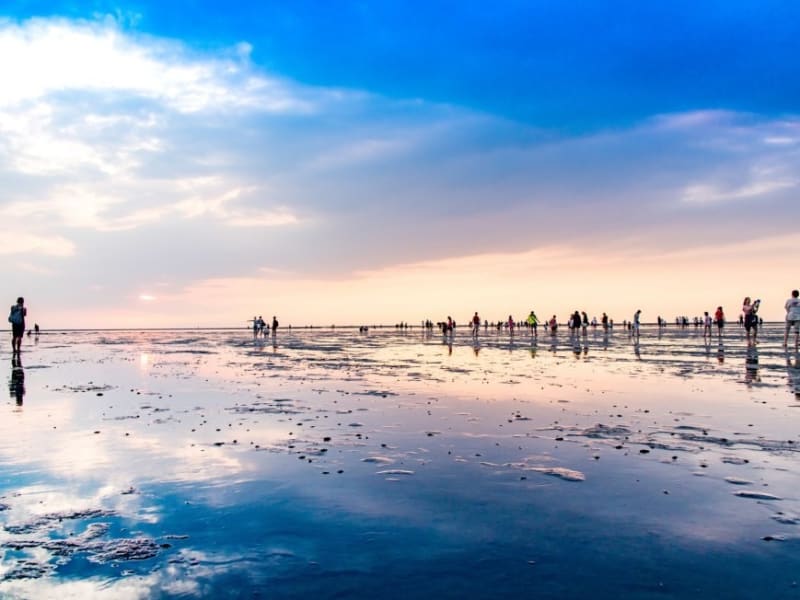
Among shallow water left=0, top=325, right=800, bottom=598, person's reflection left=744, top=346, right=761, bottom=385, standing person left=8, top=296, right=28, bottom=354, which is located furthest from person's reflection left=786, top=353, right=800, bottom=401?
standing person left=8, top=296, right=28, bottom=354

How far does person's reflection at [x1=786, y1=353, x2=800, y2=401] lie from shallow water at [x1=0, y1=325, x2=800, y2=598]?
246 cm

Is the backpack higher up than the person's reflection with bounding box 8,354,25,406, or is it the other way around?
the backpack

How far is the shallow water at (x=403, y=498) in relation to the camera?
491cm

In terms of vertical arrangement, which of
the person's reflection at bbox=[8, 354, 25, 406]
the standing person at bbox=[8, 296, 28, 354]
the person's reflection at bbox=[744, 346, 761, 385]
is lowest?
the person's reflection at bbox=[8, 354, 25, 406]

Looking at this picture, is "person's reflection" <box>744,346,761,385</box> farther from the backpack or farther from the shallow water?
the backpack

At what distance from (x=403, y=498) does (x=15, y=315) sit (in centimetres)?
3379

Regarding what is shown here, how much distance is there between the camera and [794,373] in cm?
2194

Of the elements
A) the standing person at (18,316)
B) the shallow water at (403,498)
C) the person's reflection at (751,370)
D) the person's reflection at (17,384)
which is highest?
the standing person at (18,316)

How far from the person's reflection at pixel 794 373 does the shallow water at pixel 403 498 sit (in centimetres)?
A: 246

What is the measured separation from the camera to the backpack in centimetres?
3225

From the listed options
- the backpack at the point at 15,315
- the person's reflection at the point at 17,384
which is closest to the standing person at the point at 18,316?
the backpack at the point at 15,315

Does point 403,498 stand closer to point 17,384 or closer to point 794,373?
point 17,384

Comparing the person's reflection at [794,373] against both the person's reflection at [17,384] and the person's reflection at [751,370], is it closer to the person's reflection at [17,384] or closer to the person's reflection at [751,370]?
the person's reflection at [751,370]

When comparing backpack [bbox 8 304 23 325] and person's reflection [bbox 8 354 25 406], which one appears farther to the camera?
backpack [bbox 8 304 23 325]
